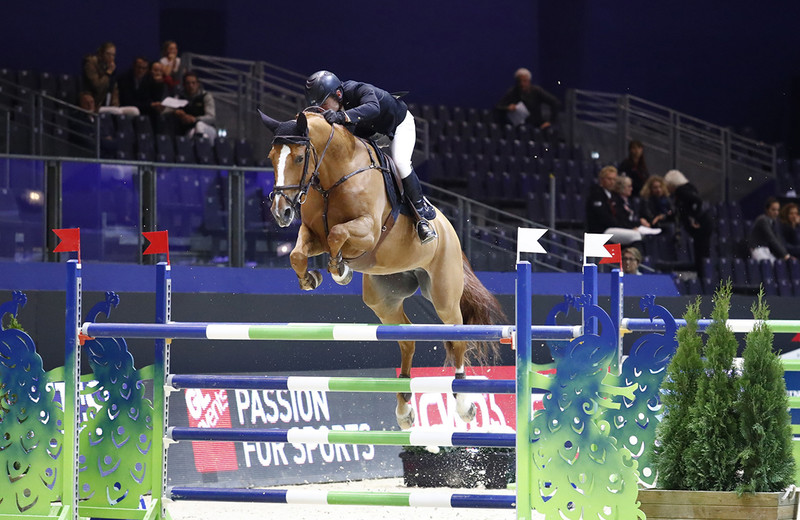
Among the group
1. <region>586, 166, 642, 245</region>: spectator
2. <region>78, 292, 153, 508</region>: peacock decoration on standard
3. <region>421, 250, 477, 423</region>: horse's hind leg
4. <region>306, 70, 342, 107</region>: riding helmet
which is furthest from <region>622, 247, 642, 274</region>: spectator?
<region>78, 292, 153, 508</region>: peacock decoration on standard

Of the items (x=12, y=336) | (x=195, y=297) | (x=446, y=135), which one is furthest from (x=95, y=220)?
(x=446, y=135)

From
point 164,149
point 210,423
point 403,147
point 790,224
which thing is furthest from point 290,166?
point 790,224

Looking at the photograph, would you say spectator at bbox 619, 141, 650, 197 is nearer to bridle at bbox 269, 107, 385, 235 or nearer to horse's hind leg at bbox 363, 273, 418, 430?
horse's hind leg at bbox 363, 273, 418, 430

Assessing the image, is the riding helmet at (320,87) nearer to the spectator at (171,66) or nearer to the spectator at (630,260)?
the spectator at (630,260)

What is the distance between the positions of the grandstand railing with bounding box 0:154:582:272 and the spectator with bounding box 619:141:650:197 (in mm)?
4273

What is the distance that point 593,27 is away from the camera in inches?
483

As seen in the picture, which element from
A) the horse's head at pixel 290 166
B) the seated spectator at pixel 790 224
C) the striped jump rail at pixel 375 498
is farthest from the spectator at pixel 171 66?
the seated spectator at pixel 790 224

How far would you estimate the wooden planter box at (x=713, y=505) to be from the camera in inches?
147

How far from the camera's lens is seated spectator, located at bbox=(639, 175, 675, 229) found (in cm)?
981

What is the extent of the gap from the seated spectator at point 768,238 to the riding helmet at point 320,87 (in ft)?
20.7

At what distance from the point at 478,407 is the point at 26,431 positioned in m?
3.54

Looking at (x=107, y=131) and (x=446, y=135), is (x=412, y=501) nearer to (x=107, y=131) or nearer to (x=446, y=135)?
(x=107, y=131)

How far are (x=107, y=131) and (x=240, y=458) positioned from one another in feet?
10.1

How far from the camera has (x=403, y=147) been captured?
16.5 feet
